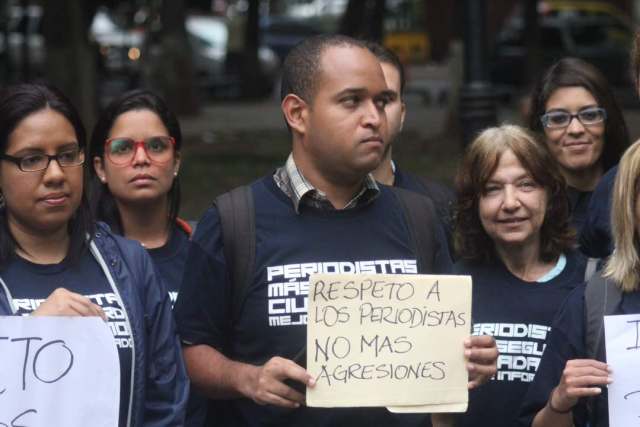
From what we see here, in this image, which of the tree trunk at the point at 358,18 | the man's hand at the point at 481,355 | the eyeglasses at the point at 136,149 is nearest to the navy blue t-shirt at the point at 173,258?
the eyeglasses at the point at 136,149

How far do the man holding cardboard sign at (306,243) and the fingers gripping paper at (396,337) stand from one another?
8 cm

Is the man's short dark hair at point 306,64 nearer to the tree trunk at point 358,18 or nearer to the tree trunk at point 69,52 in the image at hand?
the tree trunk at point 69,52

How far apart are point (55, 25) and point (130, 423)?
45.0ft

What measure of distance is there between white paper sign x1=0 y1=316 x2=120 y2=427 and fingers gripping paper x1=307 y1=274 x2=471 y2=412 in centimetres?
58

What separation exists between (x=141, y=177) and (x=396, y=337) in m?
1.68

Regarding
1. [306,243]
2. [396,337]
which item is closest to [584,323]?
[396,337]

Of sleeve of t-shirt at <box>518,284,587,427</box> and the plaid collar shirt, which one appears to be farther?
the plaid collar shirt

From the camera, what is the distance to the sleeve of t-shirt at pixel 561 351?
364 cm

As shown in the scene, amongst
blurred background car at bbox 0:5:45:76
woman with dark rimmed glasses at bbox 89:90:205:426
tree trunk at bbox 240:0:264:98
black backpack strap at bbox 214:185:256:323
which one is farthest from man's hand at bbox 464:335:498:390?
tree trunk at bbox 240:0:264:98

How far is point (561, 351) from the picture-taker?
3676 mm

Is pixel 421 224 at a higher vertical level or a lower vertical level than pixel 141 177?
lower

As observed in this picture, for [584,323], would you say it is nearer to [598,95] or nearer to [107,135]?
[598,95]

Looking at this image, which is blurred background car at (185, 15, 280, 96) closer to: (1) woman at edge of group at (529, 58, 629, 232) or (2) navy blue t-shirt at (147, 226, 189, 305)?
(1) woman at edge of group at (529, 58, 629, 232)

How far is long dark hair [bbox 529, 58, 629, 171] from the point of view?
17.3ft
